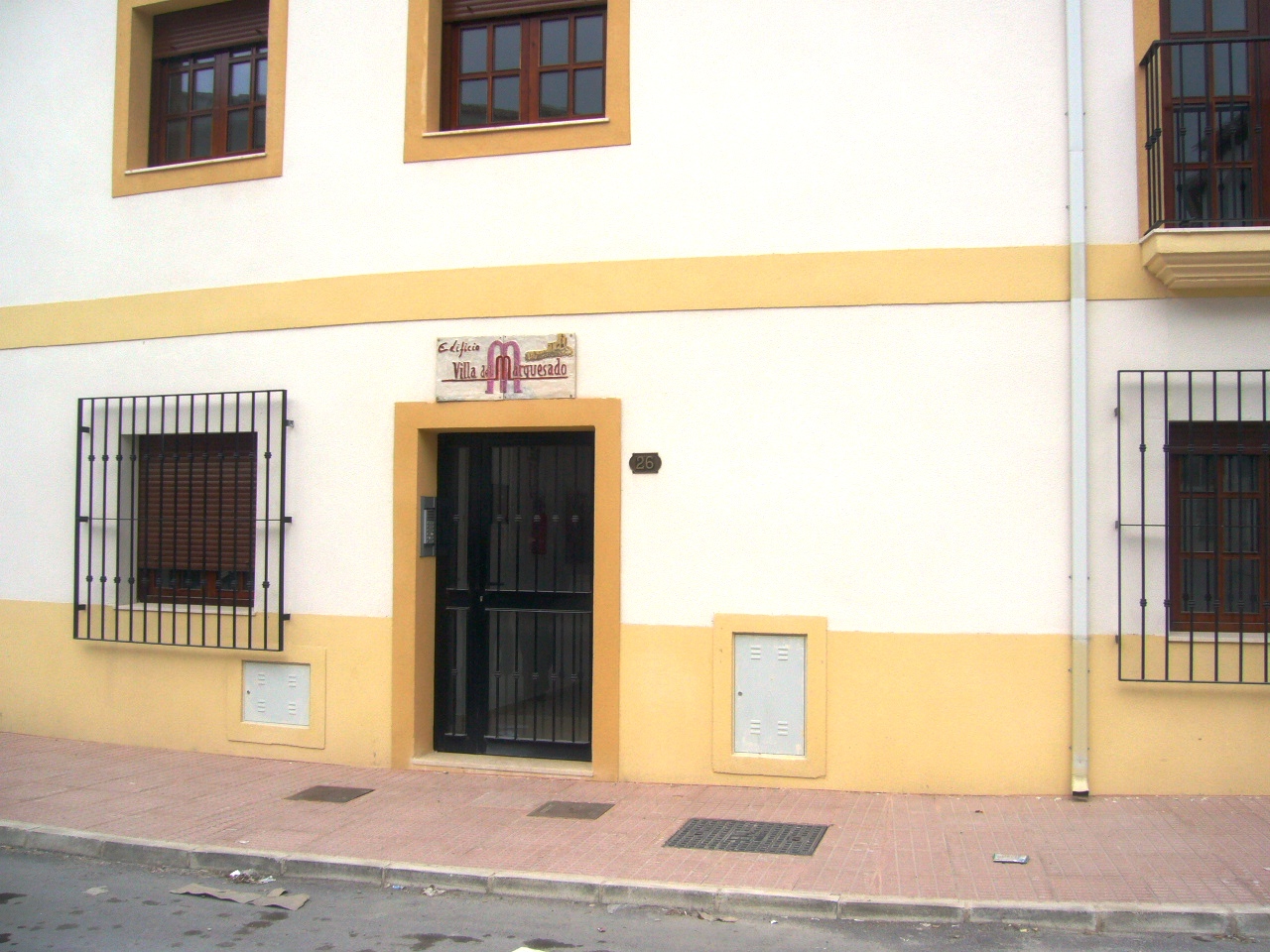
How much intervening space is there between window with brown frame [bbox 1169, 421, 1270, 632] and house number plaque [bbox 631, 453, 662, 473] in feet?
10.8

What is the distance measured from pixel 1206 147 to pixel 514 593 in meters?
5.60

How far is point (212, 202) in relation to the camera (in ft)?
29.5

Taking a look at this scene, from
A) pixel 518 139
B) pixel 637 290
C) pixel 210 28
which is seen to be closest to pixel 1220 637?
pixel 637 290

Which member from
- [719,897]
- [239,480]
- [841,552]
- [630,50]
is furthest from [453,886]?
[630,50]

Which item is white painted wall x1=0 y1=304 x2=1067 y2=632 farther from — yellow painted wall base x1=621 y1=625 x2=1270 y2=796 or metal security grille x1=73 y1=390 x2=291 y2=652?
metal security grille x1=73 y1=390 x2=291 y2=652

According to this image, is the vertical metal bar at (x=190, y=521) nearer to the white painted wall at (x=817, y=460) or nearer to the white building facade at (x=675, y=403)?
the white building facade at (x=675, y=403)

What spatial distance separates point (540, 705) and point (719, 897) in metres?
3.00

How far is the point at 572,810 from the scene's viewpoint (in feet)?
23.5

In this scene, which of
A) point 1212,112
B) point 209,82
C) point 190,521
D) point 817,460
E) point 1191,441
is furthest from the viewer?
point 209,82

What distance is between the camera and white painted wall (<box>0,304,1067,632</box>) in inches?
289

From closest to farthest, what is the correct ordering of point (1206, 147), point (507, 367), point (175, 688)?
point (1206, 147), point (507, 367), point (175, 688)

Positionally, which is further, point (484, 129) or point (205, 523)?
point (205, 523)

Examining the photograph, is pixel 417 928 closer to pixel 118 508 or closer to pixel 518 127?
pixel 118 508

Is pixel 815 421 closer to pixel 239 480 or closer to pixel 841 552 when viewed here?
pixel 841 552
